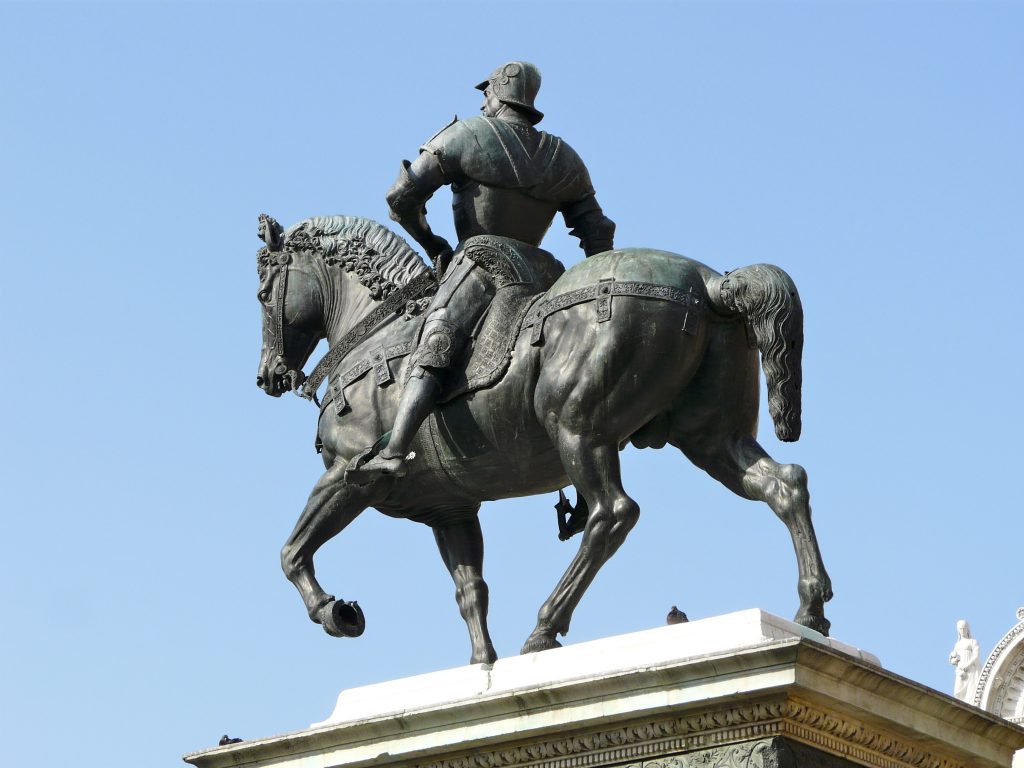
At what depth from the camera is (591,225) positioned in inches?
567

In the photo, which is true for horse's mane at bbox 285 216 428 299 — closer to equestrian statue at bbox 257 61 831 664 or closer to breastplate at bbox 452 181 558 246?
equestrian statue at bbox 257 61 831 664

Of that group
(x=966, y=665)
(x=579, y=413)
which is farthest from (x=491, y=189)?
(x=966, y=665)

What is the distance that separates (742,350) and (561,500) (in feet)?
5.43

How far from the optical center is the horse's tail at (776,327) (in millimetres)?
12758

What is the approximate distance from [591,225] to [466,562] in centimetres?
221

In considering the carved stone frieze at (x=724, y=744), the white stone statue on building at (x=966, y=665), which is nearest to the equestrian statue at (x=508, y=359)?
the carved stone frieze at (x=724, y=744)

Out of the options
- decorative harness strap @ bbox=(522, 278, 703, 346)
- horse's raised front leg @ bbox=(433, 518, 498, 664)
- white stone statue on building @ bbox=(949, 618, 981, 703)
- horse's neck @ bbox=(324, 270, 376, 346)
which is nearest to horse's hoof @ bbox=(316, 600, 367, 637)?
horse's raised front leg @ bbox=(433, 518, 498, 664)

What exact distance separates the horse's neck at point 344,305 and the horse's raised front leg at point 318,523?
1.05 m

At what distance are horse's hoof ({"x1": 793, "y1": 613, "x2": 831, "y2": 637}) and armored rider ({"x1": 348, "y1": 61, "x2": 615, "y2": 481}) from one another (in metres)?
2.60

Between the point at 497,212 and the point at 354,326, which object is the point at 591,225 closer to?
the point at 497,212

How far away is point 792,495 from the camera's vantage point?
12.6 meters

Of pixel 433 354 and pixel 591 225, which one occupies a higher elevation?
pixel 591 225

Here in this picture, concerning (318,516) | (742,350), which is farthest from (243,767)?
(742,350)

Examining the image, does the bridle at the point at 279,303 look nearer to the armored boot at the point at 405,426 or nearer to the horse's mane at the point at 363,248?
the horse's mane at the point at 363,248
